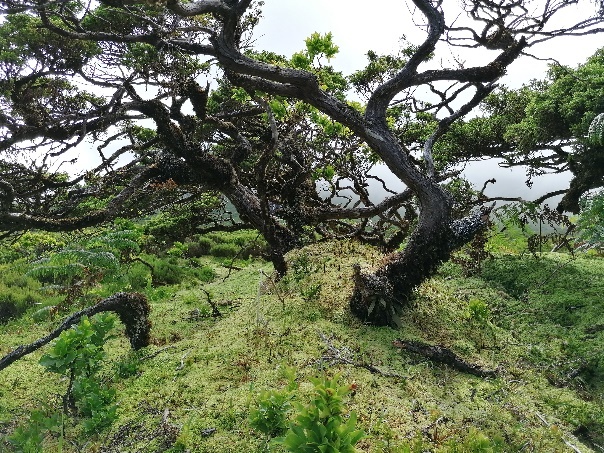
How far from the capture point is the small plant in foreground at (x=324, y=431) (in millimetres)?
2152

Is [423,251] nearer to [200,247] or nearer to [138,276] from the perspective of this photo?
[138,276]

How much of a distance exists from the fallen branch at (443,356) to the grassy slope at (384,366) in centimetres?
10

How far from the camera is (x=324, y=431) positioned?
7.11ft

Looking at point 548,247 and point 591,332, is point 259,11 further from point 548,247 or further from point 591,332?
point 548,247

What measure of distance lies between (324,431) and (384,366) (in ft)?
7.82

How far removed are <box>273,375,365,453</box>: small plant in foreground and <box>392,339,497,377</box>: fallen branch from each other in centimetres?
269

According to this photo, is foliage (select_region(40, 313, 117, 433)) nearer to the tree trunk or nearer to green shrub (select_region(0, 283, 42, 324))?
the tree trunk

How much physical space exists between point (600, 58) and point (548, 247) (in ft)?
14.6

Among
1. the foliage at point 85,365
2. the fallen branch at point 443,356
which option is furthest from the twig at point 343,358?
the foliage at point 85,365

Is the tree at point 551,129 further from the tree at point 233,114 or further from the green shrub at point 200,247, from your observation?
the green shrub at point 200,247

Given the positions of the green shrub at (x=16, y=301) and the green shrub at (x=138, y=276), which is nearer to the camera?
the green shrub at (x=138, y=276)

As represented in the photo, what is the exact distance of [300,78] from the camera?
215 inches

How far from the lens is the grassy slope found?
11.2 feet

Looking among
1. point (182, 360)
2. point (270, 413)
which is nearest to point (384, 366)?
point (270, 413)
